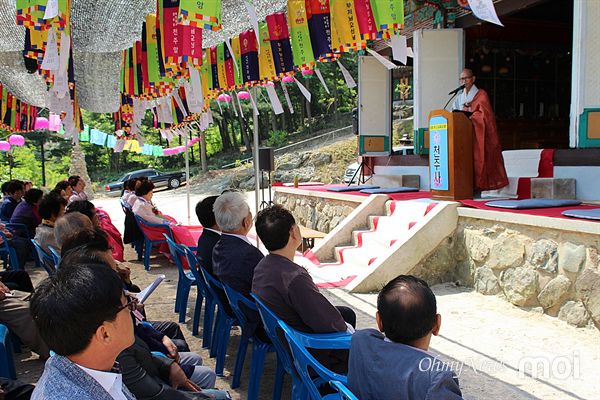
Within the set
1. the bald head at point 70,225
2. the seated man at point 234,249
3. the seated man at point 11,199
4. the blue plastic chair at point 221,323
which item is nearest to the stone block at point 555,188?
the seated man at point 234,249

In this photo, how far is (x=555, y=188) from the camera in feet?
19.5

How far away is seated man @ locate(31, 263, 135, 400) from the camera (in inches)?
46.0

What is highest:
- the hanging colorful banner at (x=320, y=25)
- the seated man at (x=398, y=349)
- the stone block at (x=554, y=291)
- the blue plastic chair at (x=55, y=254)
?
the hanging colorful banner at (x=320, y=25)

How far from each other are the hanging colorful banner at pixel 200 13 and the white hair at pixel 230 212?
4.40ft

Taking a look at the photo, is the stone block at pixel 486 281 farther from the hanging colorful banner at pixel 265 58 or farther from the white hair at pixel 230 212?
the hanging colorful banner at pixel 265 58

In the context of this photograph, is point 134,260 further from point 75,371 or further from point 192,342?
point 75,371

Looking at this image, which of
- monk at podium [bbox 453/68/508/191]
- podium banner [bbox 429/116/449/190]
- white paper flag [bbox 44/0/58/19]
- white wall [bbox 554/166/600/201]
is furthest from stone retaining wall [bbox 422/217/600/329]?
white paper flag [bbox 44/0/58/19]

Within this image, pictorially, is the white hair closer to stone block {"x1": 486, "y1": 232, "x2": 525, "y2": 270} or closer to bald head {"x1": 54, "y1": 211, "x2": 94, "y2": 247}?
bald head {"x1": 54, "y1": 211, "x2": 94, "y2": 247}

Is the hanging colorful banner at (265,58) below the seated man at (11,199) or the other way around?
the other way around

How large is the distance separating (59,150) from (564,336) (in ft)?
107

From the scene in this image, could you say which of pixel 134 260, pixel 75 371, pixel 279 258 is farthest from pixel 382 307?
pixel 134 260

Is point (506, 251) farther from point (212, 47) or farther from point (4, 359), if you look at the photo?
point (212, 47)

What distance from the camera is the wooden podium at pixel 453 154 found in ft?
18.5

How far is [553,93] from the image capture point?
10211 millimetres
